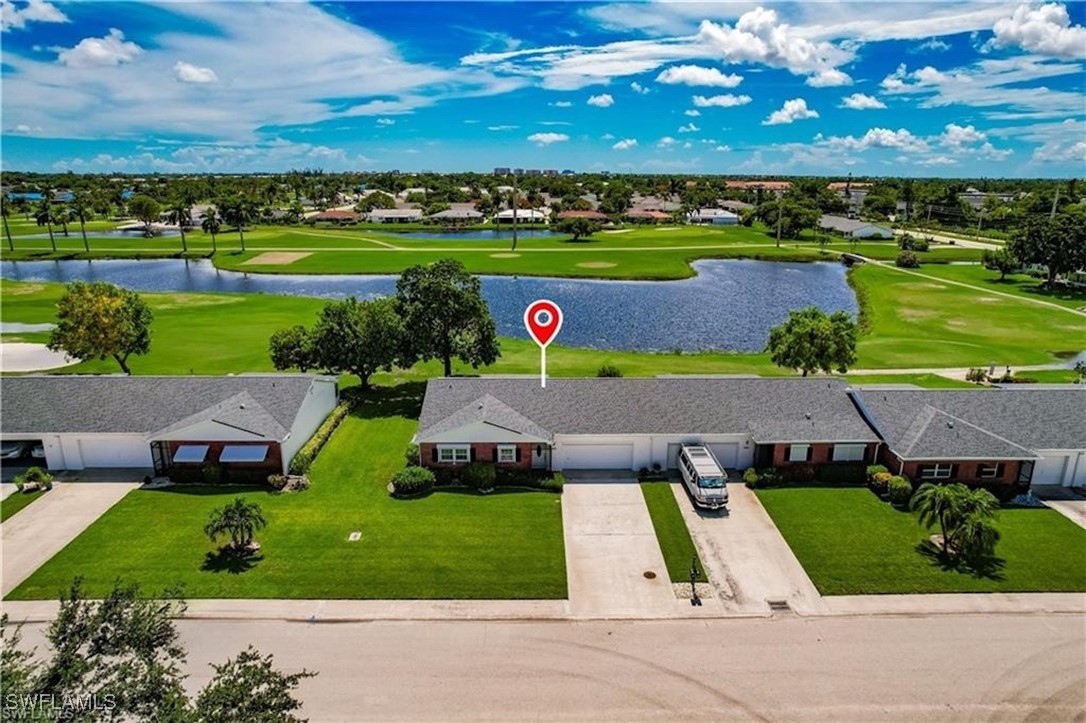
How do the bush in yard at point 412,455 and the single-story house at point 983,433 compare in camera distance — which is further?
Result: the bush in yard at point 412,455

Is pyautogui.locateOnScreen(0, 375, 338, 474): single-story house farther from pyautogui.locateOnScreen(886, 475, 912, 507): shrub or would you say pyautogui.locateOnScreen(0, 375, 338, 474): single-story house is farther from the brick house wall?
the brick house wall

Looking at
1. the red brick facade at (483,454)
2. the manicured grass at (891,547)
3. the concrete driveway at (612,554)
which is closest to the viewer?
the concrete driveway at (612,554)

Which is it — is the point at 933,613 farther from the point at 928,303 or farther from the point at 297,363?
the point at 928,303

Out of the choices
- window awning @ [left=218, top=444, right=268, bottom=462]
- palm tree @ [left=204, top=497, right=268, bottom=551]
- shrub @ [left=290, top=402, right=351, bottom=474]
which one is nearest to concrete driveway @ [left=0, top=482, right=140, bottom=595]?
window awning @ [left=218, top=444, right=268, bottom=462]

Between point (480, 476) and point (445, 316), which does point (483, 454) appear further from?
point (445, 316)

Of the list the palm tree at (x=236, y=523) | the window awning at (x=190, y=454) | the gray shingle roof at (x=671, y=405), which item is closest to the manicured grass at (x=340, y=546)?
the palm tree at (x=236, y=523)

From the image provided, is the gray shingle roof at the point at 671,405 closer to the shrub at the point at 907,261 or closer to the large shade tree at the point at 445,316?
the large shade tree at the point at 445,316
